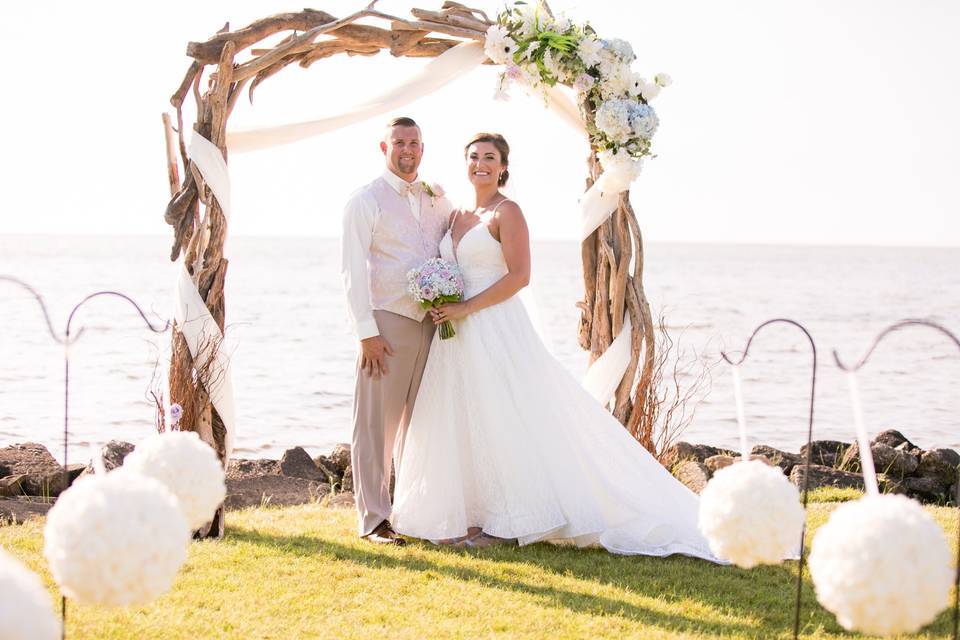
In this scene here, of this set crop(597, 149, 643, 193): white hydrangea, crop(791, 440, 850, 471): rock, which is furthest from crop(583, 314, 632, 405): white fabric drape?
crop(791, 440, 850, 471): rock

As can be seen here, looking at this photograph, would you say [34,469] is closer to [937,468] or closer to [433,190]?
[433,190]

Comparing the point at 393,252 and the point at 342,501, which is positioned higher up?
the point at 393,252

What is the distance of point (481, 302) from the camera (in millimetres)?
5398

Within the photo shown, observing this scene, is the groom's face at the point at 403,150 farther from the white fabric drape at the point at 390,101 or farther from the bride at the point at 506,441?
the white fabric drape at the point at 390,101

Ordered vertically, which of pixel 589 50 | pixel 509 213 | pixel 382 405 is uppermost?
pixel 589 50

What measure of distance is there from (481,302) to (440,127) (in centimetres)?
411

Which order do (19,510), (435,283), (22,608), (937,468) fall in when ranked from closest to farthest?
1. (22,608)
2. (435,283)
3. (19,510)
4. (937,468)

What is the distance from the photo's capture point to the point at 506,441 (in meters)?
5.36

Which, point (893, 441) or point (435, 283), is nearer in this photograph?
point (435, 283)

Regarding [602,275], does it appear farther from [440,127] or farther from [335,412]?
[335,412]

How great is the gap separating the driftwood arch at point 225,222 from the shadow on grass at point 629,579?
88 cm

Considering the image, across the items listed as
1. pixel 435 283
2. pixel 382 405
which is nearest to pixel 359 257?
pixel 435 283

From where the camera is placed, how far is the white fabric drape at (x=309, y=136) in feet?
17.9

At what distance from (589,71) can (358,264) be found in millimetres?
1833
